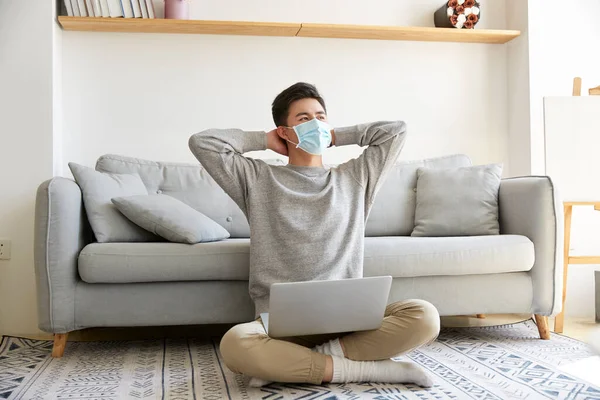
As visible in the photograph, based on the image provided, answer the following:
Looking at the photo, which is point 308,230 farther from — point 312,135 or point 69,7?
point 69,7

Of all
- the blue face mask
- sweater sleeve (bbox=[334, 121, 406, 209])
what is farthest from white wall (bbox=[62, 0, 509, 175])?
the blue face mask

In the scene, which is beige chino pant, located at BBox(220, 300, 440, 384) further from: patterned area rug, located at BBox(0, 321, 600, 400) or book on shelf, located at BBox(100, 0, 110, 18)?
book on shelf, located at BBox(100, 0, 110, 18)

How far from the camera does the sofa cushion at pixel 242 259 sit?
2398 mm

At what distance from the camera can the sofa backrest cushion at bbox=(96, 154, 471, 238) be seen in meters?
3.01

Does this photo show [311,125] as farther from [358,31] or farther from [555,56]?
[555,56]

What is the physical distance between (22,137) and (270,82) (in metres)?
1.30

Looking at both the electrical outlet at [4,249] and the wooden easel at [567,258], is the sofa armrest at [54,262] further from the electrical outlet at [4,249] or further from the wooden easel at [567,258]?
the wooden easel at [567,258]

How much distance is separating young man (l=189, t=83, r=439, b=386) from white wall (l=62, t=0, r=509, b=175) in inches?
54.6

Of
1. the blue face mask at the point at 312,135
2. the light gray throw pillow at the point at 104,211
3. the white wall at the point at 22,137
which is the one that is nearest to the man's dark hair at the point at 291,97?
the blue face mask at the point at 312,135

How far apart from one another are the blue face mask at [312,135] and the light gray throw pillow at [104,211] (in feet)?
2.96

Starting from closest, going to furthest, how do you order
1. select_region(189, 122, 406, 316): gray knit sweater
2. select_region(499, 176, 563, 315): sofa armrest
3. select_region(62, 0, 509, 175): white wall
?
A: select_region(189, 122, 406, 316): gray knit sweater → select_region(499, 176, 563, 315): sofa armrest → select_region(62, 0, 509, 175): white wall

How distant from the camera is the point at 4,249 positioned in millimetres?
3055

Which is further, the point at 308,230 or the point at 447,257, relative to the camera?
the point at 447,257

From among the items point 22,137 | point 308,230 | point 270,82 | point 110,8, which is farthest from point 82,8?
point 308,230
